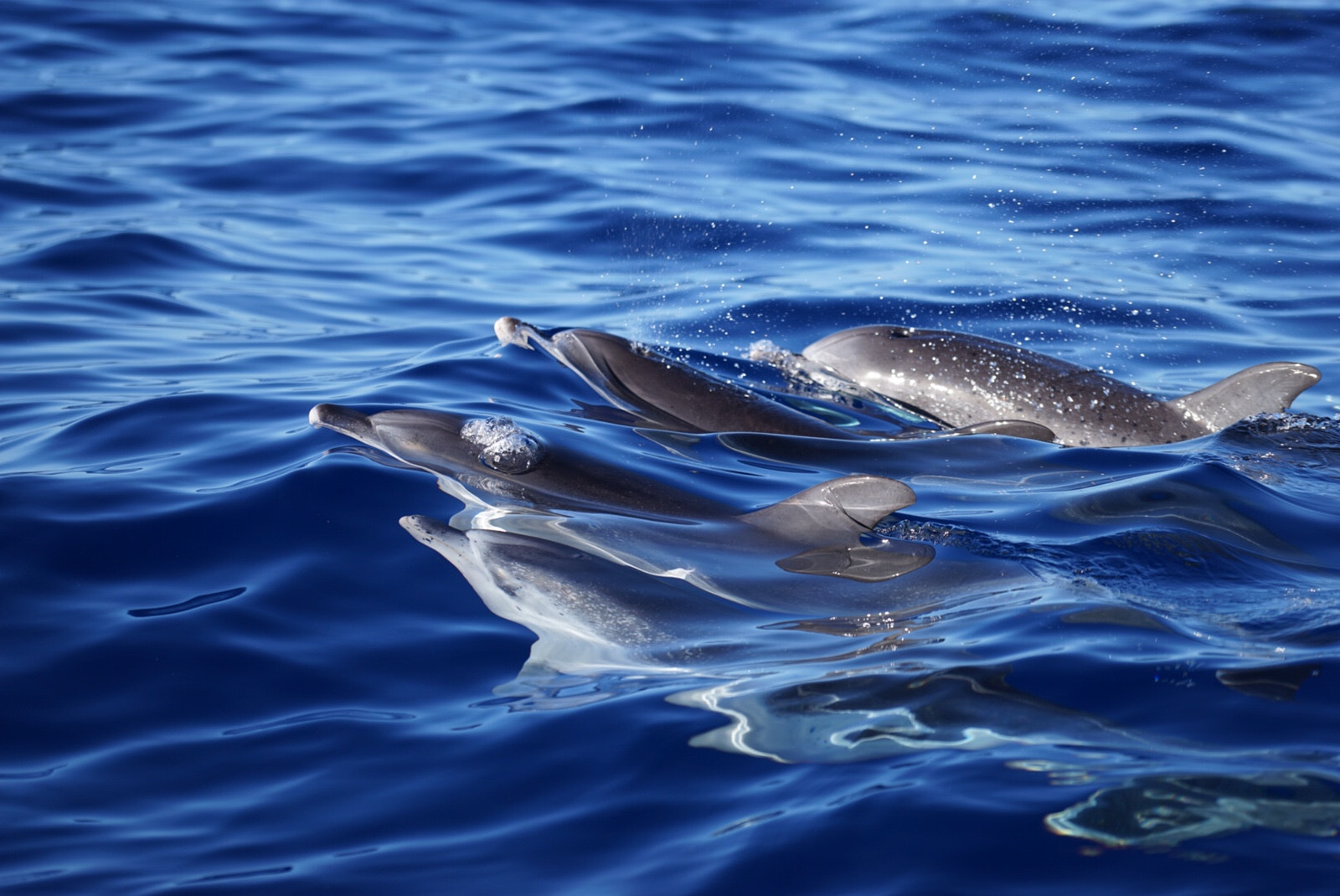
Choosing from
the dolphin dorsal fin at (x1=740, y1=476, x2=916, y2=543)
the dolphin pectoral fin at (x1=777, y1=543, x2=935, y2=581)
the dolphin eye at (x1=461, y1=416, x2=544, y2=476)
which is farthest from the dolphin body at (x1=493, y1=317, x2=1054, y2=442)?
the dolphin pectoral fin at (x1=777, y1=543, x2=935, y2=581)

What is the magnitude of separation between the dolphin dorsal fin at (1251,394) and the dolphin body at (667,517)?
3.49 m

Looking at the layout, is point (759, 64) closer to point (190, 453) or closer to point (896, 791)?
point (190, 453)

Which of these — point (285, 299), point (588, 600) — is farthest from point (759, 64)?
point (588, 600)

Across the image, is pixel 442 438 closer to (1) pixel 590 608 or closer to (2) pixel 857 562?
(1) pixel 590 608

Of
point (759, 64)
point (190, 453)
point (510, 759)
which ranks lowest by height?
point (510, 759)

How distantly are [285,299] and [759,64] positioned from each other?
32.1 ft

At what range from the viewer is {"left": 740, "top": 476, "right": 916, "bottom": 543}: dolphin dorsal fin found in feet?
17.0

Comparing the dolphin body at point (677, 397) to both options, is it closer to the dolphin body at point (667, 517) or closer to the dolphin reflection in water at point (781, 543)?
the dolphin reflection in water at point (781, 543)

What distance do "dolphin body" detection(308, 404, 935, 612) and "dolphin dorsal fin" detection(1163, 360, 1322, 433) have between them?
349cm

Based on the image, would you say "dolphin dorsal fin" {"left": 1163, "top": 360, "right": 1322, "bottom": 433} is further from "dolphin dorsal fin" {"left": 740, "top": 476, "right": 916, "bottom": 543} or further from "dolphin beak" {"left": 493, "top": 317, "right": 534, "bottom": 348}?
"dolphin beak" {"left": 493, "top": 317, "right": 534, "bottom": 348}

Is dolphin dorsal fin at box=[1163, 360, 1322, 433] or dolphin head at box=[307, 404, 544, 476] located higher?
dolphin head at box=[307, 404, 544, 476]

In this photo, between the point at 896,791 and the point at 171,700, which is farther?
the point at 171,700

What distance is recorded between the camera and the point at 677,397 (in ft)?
25.5

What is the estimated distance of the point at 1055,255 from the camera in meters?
12.5
